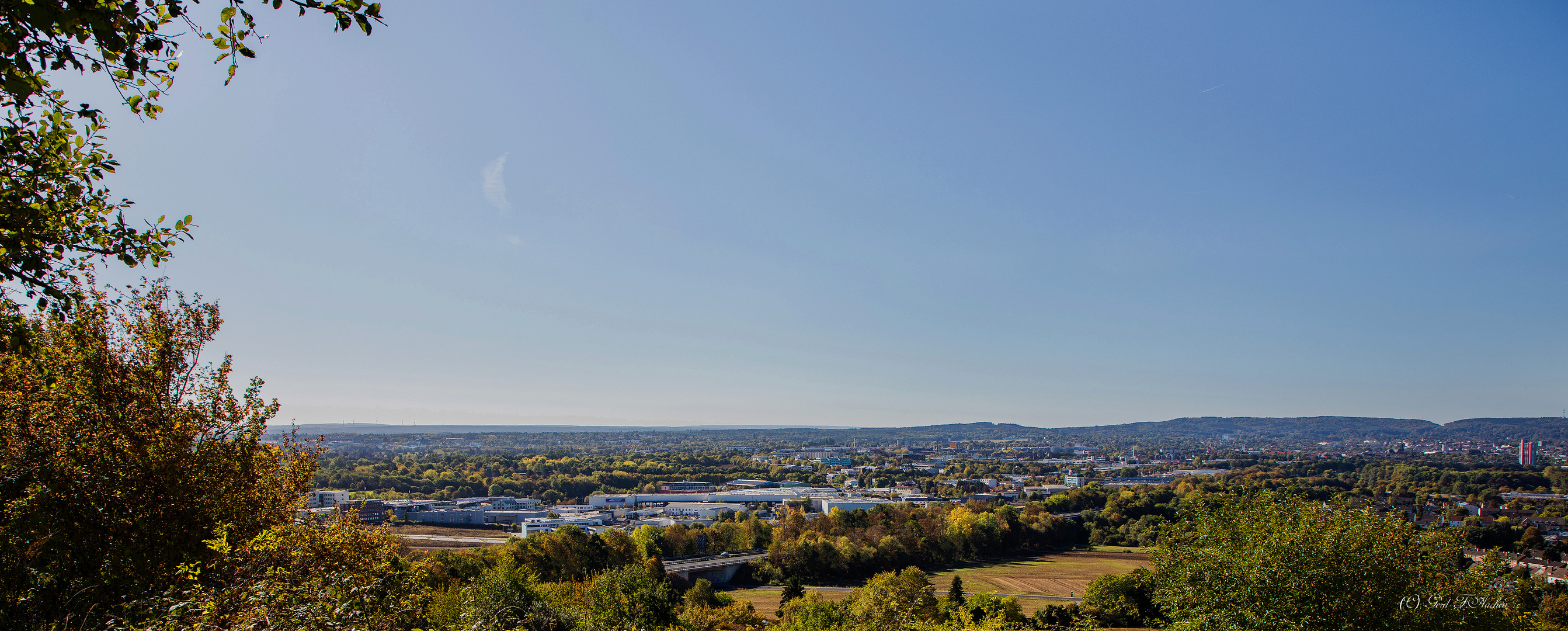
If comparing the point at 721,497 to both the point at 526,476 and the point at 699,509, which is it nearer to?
the point at 699,509

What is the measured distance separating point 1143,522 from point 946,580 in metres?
26.5

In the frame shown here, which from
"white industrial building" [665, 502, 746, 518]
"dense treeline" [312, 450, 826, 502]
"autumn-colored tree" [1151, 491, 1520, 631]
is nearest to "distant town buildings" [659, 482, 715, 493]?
"dense treeline" [312, 450, 826, 502]

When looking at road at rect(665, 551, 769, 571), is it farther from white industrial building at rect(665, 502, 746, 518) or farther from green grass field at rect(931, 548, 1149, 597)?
white industrial building at rect(665, 502, 746, 518)

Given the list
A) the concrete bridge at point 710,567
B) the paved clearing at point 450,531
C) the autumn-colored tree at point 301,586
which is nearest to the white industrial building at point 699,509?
the paved clearing at point 450,531

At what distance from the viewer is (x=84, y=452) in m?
8.46

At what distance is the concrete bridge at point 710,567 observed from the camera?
46062 millimetres

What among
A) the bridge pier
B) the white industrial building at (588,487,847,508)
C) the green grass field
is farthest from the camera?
the white industrial building at (588,487,847,508)

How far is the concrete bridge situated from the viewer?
46062 millimetres

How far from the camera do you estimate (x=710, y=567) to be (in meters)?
47.5

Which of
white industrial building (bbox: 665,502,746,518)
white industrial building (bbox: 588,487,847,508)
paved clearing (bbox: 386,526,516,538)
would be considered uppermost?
paved clearing (bbox: 386,526,516,538)

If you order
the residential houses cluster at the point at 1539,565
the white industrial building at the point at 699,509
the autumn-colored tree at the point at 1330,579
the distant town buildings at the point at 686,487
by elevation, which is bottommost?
the distant town buildings at the point at 686,487

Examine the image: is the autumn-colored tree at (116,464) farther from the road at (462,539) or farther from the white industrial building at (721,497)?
the white industrial building at (721,497)

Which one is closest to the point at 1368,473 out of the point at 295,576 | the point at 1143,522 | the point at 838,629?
the point at 1143,522

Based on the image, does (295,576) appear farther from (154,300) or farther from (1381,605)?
(1381,605)
